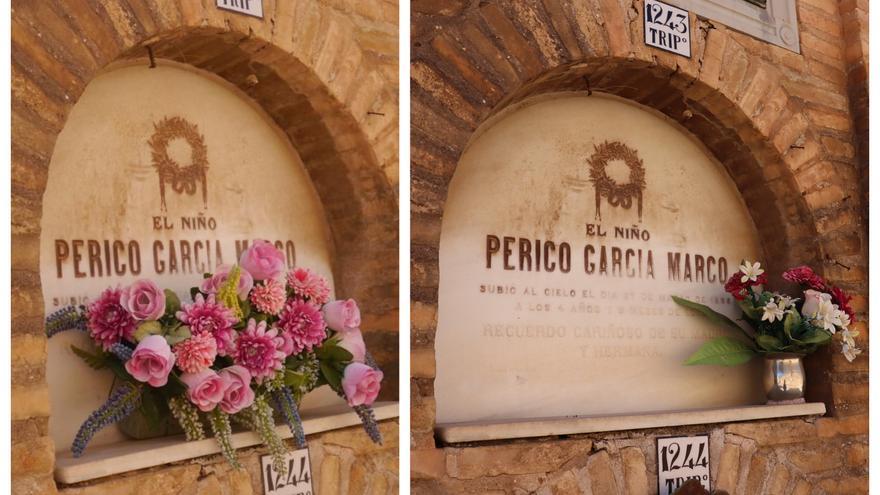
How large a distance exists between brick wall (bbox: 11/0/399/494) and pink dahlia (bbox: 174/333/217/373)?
0.72 ft

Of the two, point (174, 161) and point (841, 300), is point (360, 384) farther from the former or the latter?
point (841, 300)

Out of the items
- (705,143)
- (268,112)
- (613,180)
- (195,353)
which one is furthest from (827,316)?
(195,353)

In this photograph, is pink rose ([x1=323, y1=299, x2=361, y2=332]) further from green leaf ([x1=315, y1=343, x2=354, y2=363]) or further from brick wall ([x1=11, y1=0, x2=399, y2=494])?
brick wall ([x1=11, y1=0, x2=399, y2=494])

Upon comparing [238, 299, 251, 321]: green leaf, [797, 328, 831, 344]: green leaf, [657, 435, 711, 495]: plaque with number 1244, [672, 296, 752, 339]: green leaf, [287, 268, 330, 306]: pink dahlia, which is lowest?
[657, 435, 711, 495]: plaque with number 1244

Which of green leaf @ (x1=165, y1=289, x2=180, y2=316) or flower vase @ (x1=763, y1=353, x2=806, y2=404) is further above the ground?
green leaf @ (x1=165, y1=289, x2=180, y2=316)

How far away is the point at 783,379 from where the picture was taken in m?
3.27

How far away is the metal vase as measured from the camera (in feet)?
10.7

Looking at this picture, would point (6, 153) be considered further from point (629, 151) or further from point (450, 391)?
point (629, 151)

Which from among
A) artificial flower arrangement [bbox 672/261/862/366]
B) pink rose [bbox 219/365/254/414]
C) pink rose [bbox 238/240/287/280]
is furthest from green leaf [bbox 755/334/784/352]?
pink rose [bbox 219/365/254/414]

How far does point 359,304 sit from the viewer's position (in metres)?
2.64

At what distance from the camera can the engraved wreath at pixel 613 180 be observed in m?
3.05

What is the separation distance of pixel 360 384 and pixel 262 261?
36cm

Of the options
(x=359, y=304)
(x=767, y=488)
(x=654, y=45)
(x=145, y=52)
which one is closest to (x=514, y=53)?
(x=654, y=45)

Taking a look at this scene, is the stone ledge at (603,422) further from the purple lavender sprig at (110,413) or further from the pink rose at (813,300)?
the purple lavender sprig at (110,413)
